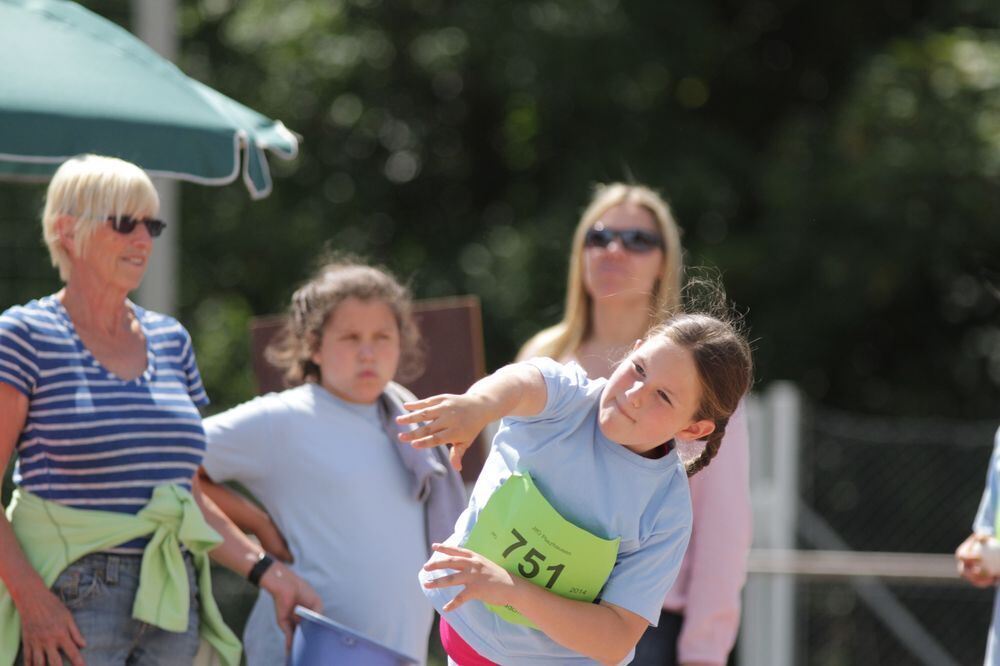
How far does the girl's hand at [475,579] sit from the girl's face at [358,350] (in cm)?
102

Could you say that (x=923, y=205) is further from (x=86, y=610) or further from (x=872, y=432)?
(x=86, y=610)

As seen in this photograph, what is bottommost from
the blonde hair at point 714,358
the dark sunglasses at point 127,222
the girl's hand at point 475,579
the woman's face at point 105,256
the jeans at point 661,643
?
the jeans at point 661,643

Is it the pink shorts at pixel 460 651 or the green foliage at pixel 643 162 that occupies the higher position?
the green foliage at pixel 643 162

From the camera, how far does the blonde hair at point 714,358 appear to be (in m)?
2.41

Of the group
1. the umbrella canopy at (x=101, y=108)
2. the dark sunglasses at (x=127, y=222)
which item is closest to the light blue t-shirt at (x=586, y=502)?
the dark sunglasses at (x=127, y=222)

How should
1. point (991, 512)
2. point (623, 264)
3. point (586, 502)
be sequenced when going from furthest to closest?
point (623, 264), point (991, 512), point (586, 502)

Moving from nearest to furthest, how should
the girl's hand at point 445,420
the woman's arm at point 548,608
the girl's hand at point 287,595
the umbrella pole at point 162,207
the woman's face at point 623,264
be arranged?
the girl's hand at point 445,420 < the woman's arm at point 548,608 < the girl's hand at point 287,595 < the woman's face at point 623,264 < the umbrella pole at point 162,207

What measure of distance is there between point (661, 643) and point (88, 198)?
5.24 feet

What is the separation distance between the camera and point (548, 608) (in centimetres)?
232

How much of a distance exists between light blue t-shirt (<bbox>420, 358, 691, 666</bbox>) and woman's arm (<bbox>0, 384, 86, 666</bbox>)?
72 cm

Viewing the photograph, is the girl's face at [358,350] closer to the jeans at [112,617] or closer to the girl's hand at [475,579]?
the jeans at [112,617]

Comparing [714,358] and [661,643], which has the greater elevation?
[714,358]

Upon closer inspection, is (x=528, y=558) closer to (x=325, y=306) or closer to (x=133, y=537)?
(x=133, y=537)

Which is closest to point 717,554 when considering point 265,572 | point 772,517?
point 265,572
